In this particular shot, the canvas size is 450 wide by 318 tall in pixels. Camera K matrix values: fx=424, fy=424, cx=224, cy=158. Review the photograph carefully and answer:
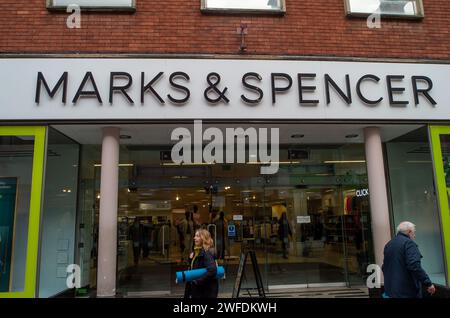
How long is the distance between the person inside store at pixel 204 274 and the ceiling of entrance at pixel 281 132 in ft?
9.59

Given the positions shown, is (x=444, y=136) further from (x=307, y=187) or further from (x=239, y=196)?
(x=239, y=196)

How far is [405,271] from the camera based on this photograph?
5230mm

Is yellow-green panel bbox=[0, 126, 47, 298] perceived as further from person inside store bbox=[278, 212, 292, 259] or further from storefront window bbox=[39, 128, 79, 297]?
person inside store bbox=[278, 212, 292, 259]

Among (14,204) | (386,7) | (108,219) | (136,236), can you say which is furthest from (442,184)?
(14,204)

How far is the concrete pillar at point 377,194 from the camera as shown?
7.98 meters

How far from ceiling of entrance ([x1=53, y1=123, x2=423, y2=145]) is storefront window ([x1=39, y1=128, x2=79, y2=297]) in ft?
1.30

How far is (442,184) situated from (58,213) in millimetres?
7805

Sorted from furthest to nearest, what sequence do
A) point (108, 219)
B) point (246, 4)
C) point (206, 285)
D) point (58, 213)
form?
point (58, 213)
point (246, 4)
point (108, 219)
point (206, 285)

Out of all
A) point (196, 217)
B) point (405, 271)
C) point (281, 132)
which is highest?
point (281, 132)

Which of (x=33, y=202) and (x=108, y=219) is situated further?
(x=108, y=219)

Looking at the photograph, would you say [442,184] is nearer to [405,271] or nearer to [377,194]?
[377,194]

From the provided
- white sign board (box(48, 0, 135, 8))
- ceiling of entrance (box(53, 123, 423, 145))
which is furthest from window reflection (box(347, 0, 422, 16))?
white sign board (box(48, 0, 135, 8))

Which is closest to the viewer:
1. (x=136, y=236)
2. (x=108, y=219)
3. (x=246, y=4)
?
(x=108, y=219)

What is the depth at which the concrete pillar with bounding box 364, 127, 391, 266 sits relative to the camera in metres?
7.98
